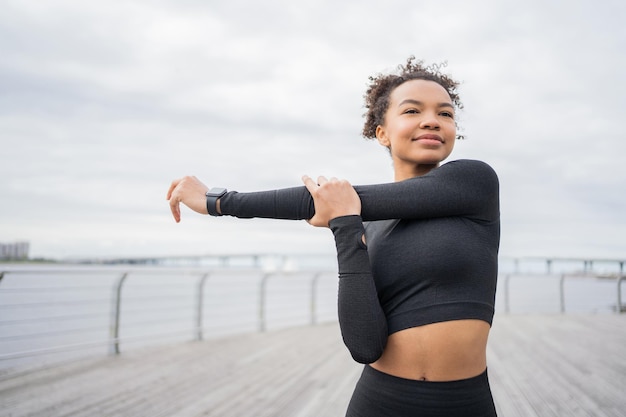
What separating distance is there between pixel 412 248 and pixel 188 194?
482 millimetres

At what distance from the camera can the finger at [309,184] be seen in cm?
95

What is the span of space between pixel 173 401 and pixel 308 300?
19.1 ft

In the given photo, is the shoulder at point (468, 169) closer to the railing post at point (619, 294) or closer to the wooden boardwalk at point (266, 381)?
the wooden boardwalk at point (266, 381)

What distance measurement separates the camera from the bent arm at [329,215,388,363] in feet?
2.89

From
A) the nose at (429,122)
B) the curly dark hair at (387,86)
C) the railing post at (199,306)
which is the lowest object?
the railing post at (199,306)

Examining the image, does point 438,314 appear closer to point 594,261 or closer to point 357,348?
point 357,348

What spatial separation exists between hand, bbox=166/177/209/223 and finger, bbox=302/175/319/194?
22 cm

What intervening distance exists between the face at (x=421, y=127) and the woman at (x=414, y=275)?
0.02m

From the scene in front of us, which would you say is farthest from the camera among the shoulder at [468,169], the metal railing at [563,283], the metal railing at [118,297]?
the metal railing at [563,283]

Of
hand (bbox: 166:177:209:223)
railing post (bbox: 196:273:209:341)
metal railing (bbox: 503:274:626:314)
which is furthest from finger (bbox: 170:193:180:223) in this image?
metal railing (bbox: 503:274:626:314)

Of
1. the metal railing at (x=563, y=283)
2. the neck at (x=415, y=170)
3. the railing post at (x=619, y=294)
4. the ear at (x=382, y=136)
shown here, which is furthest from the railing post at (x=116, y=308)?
the railing post at (x=619, y=294)

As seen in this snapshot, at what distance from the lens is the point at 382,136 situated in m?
1.27

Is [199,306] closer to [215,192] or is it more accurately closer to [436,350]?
[215,192]

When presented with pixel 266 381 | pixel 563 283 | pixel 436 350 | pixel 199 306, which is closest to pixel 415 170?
pixel 436 350
